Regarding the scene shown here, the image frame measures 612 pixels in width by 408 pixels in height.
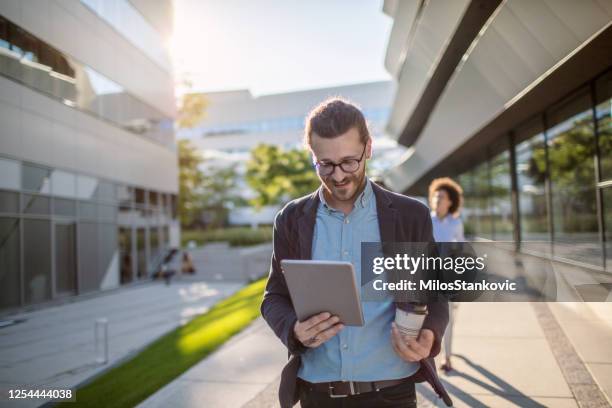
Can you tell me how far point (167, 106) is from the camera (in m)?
23.6

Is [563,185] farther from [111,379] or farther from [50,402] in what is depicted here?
[50,402]

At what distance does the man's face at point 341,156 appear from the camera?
229 cm

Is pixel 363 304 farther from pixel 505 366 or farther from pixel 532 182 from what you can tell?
pixel 532 182

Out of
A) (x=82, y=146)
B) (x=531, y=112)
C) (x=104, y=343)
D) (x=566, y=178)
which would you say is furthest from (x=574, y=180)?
(x=82, y=146)

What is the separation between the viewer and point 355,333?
7.54 ft

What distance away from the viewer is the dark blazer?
227 cm

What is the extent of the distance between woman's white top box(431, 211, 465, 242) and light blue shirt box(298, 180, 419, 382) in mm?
4305

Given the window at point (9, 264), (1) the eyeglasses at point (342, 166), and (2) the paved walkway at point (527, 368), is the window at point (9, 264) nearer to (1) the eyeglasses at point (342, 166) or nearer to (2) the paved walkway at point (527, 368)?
(2) the paved walkway at point (527, 368)

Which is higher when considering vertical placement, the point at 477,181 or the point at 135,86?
the point at 135,86

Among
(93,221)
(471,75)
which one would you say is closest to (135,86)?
(93,221)

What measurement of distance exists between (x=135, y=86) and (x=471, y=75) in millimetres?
13567

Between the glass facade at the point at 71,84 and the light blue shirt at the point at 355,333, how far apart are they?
8836 millimetres

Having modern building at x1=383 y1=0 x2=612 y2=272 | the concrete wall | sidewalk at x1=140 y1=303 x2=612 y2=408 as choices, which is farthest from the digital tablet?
the concrete wall

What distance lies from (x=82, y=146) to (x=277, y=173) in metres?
21.4
